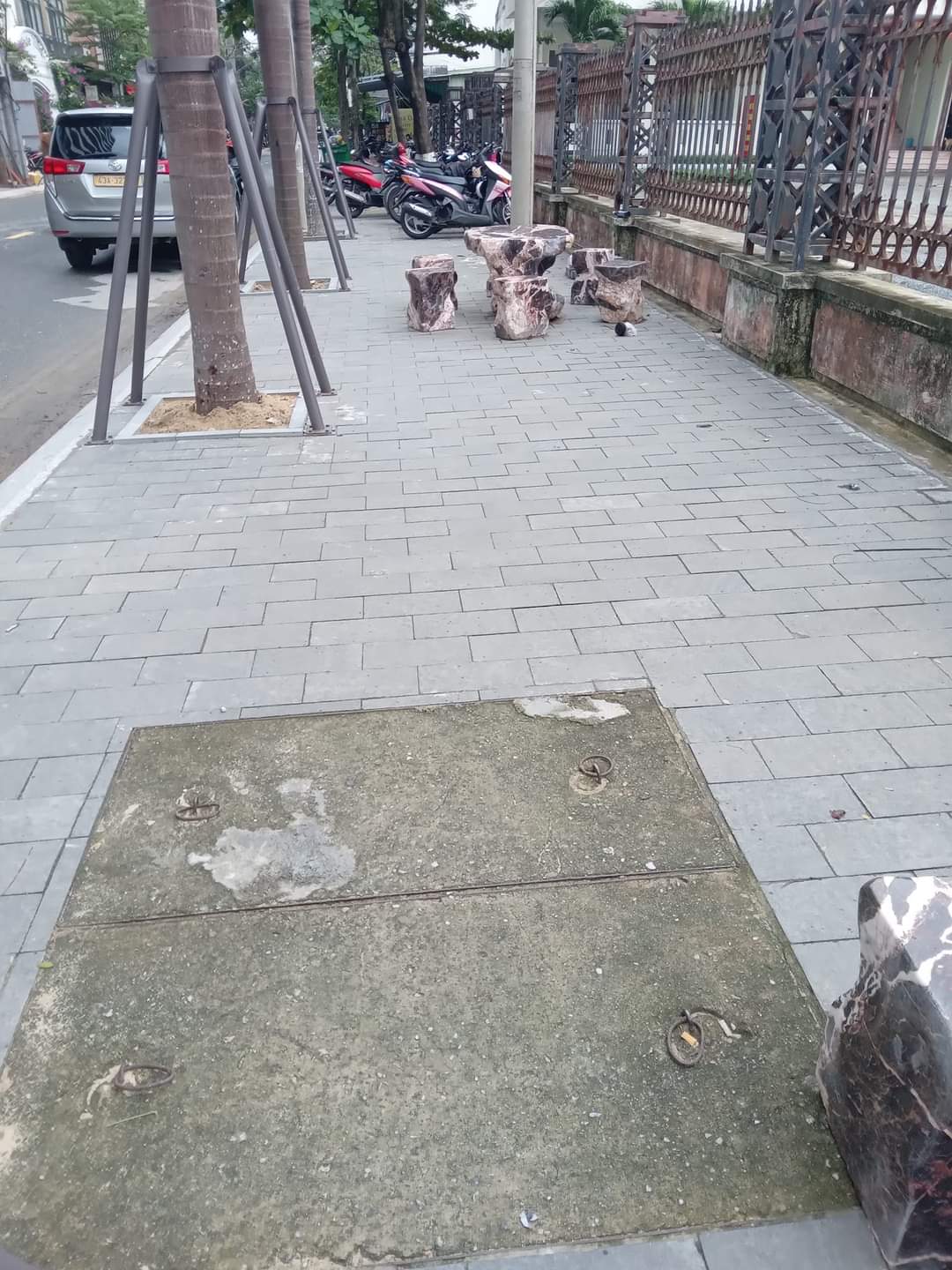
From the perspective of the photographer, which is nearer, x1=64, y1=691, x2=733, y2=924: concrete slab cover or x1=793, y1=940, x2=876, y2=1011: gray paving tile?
x1=793, y1=940, x2=876, y2=1011: gray paving tile

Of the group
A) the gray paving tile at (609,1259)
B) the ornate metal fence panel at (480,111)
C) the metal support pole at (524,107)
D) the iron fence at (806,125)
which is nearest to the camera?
the gray paving tile at (609,1259)

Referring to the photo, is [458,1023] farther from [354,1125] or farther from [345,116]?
[345,116]

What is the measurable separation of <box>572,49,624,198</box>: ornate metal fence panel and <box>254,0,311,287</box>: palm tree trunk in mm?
4011

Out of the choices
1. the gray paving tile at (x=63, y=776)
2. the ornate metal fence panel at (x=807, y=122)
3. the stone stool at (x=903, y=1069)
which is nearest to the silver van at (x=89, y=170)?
the ornate metal fence panel at (x=807, y=122)

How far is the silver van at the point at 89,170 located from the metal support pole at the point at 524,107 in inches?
174

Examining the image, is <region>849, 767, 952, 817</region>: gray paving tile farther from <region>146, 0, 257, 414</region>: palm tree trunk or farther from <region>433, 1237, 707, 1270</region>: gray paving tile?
<region>146, 0, 257, 414</region>: palm tree trunk

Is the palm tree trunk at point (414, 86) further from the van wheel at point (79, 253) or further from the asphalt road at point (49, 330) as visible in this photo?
the van wheel at point (79, 253)

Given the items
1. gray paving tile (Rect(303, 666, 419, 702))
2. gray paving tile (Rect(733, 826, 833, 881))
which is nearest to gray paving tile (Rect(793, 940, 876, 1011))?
gray paving tile (Rect(733, 826, 833, 881))

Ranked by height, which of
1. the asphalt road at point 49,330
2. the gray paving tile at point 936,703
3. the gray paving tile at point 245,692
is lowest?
the asphalt road at point 49,330

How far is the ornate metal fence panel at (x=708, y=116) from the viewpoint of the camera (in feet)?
27.8

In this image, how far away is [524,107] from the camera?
40.5 ft

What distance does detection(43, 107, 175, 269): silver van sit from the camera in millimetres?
12523

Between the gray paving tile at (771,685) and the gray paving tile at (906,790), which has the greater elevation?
the gray paving tile at (906,790)

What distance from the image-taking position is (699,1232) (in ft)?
6.20
